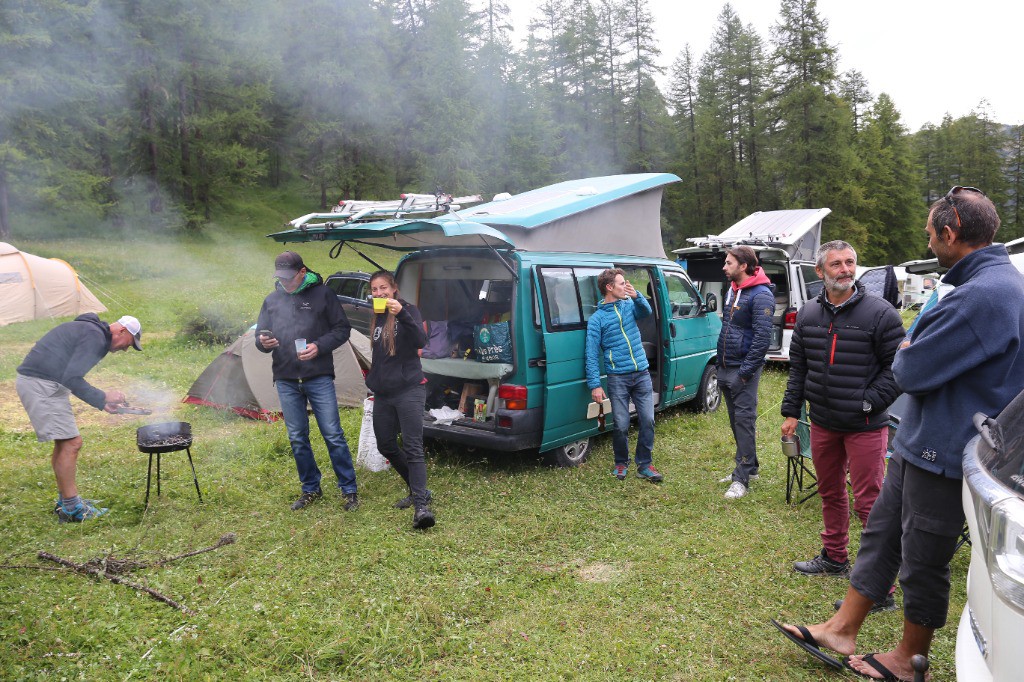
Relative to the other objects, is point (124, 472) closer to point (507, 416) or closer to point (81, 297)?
point (507, 416)

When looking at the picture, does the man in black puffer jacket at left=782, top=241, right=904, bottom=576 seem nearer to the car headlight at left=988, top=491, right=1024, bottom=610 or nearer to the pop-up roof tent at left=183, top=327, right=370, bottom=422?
the car headlight at left=988, top=491, right=1024, bottom=610

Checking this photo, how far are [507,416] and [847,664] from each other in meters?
2.79

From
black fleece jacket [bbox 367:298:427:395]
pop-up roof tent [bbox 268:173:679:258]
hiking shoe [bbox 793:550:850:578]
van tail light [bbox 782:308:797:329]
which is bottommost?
hiking shoe [bbox 793:550:850:578]

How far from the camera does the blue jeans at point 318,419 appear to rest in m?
4.75

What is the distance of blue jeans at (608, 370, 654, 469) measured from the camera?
5328 millimetres

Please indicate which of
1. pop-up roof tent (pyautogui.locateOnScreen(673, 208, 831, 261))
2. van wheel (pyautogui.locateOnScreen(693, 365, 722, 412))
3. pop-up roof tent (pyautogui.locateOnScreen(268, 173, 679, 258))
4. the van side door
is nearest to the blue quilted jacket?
pop-up roof tent (pyautogui.locateOnScreen(268, 173, 679, 258))

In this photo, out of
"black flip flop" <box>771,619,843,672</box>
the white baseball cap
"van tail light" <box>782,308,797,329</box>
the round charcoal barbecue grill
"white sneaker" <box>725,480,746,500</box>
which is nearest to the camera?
"black flip flop" <box>771,619,843,672</box>

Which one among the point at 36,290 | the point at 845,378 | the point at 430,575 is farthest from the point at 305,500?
the point at 36,290

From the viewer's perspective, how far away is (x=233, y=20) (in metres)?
13.5

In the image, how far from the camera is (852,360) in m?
3.33

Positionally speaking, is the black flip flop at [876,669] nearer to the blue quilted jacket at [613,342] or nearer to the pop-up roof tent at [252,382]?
the blue quilted jacket at [613,342]

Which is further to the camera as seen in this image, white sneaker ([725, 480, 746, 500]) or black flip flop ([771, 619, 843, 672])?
white sneaker ([725, 480, 746, 500])

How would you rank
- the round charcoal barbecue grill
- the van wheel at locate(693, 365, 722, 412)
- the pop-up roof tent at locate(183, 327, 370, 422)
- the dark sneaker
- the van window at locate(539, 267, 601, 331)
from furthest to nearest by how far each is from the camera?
the van wheel at locate(693, 365, 722, 412)
the pop-up roof tent at locate(183, 327, 370, 422)
the van window at locate(539, 267, 601, 331)
the round charcoal barbecue grill
the dark sneaker

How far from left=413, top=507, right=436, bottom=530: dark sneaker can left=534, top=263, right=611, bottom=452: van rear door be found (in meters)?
1.20
